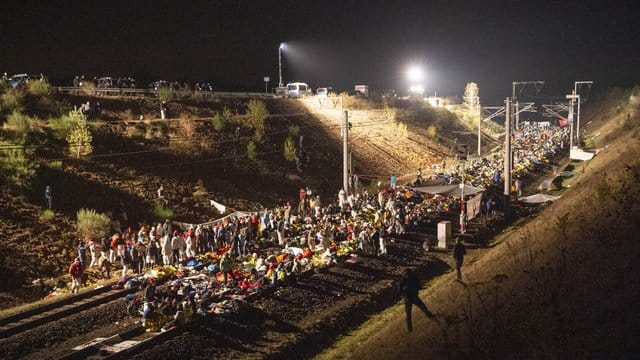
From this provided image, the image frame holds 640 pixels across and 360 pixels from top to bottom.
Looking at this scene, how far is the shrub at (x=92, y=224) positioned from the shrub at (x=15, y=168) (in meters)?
3.60

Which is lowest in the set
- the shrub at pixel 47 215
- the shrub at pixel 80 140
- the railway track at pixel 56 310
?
the railway track at pixel 56 310

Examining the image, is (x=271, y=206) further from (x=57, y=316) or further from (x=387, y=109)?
(x=387, y=109)

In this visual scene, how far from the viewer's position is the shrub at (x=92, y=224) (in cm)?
2366

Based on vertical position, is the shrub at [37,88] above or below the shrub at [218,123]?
above

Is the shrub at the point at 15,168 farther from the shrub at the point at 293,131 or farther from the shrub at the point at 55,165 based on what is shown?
the shrub at the point at 293,131

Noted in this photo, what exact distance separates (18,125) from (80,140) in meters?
3.19

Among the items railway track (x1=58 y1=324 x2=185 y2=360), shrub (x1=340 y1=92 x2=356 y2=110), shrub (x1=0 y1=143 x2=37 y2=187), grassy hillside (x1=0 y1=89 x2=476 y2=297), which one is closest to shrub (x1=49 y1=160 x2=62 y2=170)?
grassy hillside (x1=0 y1=89 x2=476 y2=297)

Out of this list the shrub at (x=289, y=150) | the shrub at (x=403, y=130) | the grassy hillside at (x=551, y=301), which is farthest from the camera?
the shrub at (x=403, y=130)

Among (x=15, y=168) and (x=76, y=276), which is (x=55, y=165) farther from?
(x=76, y=276)

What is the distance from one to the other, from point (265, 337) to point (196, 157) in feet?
75.1

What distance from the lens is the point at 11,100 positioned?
31.6 m

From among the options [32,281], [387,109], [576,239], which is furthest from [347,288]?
[387,109]

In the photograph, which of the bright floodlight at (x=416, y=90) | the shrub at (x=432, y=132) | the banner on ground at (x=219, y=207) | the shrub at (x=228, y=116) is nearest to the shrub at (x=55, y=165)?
the banner on ground at (x=219, y=207)

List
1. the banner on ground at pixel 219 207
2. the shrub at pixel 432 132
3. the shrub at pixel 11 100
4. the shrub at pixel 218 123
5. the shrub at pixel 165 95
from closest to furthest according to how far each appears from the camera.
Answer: the banner on ground at pixel 219 207, the shrub at pixel 11 100, the shrub at pixel 218 123, the shrub at pixel 165 95, the shrub at pixel 432 132
